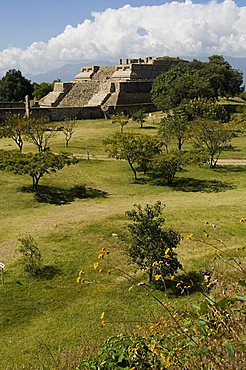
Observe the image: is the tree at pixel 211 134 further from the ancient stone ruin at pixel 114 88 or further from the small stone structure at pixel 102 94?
the ancient stone ruin at pixel 114 88

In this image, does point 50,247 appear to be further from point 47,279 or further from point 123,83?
point 123,83

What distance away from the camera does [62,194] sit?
24391mm

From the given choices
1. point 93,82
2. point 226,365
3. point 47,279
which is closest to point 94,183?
point 47,279

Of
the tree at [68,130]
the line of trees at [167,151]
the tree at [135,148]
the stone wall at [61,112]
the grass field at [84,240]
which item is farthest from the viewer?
the stone wall at [61,112]

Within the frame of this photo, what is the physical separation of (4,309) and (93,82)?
5108cm

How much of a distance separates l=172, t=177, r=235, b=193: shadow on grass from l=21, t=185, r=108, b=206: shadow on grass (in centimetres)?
489

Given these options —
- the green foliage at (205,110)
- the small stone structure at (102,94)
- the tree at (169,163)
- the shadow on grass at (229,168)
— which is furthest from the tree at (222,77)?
the tree at (169,163)

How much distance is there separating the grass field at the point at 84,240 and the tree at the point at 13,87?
32.1 m

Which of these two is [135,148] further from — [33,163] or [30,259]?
[30,259]

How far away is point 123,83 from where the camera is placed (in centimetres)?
5397

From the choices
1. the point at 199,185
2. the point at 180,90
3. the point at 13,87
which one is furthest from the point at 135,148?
the point at 13,87

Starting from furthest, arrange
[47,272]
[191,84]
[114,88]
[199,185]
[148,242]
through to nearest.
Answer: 1. [114,88]
2. [191,84]
3. [199,185]
4. [47,272]
5. [148,242]

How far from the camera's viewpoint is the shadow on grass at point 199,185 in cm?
2555

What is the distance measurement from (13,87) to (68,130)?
27.4 meters
